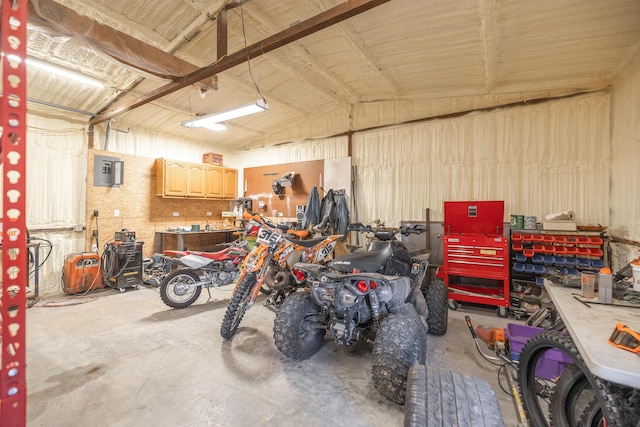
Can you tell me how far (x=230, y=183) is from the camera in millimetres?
7277

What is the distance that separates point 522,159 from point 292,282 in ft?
12.7

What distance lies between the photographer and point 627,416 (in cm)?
94

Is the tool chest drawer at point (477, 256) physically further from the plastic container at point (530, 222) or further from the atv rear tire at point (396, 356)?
the atv rear tire at point (396, 356)

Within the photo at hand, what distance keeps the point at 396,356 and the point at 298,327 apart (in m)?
0.86

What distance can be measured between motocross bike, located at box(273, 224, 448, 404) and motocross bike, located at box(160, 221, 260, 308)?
2046 mm

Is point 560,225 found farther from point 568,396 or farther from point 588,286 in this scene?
point 568,396

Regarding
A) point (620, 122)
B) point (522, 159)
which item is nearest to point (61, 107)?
point (522, 159)

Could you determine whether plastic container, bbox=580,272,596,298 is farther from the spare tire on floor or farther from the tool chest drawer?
the tool chest drawer

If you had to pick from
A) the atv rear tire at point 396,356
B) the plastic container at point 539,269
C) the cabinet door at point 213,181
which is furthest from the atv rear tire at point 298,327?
the cabinet door at point 213,181

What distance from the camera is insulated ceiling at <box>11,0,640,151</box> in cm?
278

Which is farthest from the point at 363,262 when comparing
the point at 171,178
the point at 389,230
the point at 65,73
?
the point at 171,178

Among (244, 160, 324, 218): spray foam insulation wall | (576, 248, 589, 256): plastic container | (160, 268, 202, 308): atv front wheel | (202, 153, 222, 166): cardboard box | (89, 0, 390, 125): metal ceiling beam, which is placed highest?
(89, 0, 390, 125): metal ceiling beam

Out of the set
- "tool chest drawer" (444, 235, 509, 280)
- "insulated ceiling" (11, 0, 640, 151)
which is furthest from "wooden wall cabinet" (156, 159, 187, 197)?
"tool chest drawer" (444, 235, 509, 280)

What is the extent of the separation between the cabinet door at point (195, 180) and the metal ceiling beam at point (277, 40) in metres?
2.02
